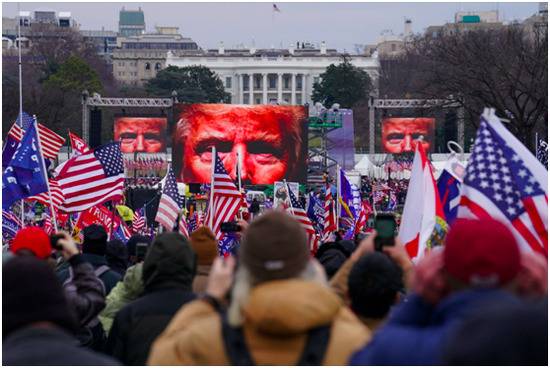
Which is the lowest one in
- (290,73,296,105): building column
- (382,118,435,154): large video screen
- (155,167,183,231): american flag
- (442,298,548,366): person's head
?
(290,73,296,105): building column

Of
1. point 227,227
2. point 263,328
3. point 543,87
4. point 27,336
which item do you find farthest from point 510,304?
point 543,87

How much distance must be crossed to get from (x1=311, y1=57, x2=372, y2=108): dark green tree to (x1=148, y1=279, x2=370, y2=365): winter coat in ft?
356

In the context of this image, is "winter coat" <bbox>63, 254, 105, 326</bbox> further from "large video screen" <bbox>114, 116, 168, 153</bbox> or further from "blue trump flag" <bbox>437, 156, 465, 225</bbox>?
"large video screen" <bbox>114, 116, 168, 153</bbox>

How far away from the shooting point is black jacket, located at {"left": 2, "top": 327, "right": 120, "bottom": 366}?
414 cm

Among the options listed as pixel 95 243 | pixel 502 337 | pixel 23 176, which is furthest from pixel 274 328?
pixel 23 176

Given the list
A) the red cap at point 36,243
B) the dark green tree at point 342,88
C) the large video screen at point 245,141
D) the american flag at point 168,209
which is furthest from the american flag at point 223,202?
the dark green tree at point 342,88

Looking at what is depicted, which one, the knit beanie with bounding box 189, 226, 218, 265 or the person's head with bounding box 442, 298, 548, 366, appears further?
the knit beanie with bounding box 189, 226, 218, 265

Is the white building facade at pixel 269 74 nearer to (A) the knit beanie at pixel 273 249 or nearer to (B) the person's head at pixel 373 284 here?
(B) the person's head at pixel 373 284

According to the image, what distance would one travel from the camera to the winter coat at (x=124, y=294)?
6961 mm

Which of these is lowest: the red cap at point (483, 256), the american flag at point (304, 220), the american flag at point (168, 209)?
the american flag at point (304, 220)

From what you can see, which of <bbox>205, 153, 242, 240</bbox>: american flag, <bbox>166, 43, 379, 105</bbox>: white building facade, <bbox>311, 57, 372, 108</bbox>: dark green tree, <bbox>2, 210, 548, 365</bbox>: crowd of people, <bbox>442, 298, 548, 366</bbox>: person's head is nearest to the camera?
<bbox>442, 298, 548, 366</bbox>: person's head

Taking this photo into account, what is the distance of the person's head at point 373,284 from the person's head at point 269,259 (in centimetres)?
113

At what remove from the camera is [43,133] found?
22656mm

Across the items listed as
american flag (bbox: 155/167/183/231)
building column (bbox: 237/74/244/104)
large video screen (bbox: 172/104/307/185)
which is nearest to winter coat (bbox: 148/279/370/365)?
american flag (bbox: 155/167/183/231)
